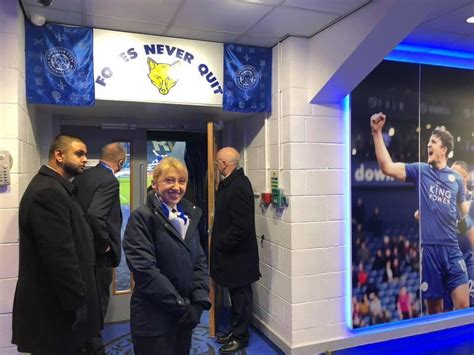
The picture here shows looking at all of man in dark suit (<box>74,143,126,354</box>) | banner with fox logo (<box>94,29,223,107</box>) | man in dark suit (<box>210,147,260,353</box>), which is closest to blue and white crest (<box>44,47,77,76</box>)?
banner with fox logo (<box>94,29,223,107</box>)

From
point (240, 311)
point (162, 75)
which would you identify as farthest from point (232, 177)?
point (240, 311)

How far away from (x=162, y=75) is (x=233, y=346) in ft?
6.76

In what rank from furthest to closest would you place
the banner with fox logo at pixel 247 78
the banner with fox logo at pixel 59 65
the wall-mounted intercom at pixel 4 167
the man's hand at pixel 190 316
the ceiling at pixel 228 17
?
the banner with fox logo at pixel 247 78
the banner with fox logo at pixel 59 65
the ceiling at pixel 228 17
the wall-mounted intercom at pixel 4 167
the man's hand at pixel 190 316

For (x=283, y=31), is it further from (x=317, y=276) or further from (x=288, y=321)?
(x=288, y=321)

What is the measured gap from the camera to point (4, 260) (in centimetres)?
216

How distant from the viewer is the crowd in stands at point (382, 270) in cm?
295

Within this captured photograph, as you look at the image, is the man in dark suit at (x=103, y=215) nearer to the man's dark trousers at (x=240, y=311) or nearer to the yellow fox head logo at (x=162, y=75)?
the yellow fox head logo at (x=162, y=75)

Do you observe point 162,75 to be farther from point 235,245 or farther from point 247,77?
point 235,245

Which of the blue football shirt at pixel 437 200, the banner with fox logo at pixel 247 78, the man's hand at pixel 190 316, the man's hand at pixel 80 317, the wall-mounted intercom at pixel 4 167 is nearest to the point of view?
the man's hand at pixel 190 316

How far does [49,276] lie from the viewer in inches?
70.4

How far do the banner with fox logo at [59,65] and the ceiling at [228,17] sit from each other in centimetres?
9

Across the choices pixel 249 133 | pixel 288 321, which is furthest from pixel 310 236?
pixel 249 133

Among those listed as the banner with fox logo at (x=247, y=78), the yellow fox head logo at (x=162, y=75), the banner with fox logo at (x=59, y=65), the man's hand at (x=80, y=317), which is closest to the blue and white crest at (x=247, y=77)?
the banner with fox logo at (x=247, y=78)

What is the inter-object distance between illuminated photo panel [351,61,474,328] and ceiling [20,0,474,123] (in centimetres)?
51
